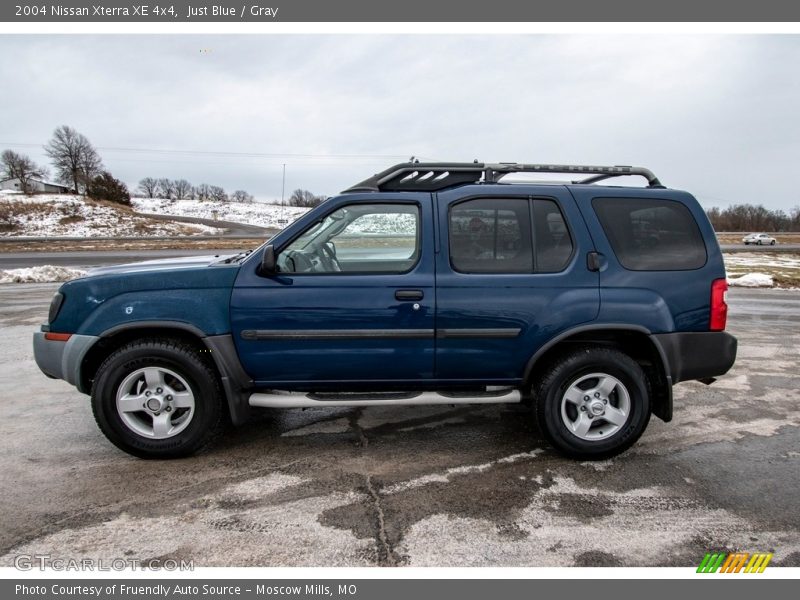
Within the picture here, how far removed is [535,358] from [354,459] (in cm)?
147


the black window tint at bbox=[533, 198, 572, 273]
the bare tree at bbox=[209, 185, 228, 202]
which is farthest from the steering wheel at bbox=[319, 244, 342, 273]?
the bare tree at bbox=[209, 185, 228, 202]

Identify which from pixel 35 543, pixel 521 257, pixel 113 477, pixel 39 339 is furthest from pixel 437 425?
pixel 39 339

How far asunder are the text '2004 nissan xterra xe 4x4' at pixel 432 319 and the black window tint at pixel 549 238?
0.6 inches

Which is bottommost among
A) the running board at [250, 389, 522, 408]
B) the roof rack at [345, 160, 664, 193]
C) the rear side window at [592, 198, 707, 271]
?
the running board at [250, 389, 522, 408]

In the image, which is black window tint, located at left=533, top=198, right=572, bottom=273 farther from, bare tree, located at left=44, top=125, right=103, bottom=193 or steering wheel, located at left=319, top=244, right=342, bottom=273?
bare tree, located at left=44, top=125, right=103, bottom=193

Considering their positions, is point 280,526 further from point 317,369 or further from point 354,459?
point 317,369

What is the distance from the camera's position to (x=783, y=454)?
11.7 feet

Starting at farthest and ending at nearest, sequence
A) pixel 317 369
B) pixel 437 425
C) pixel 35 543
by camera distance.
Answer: pixel 437 425
pixel 317 369
pixel 35 543

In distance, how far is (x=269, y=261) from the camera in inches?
129

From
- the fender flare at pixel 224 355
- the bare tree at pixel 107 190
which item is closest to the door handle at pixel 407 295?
the fender flare at pixel 224 355

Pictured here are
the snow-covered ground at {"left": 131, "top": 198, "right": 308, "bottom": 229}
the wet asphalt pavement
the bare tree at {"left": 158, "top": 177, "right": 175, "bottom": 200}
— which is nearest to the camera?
the wet asphalt pavement

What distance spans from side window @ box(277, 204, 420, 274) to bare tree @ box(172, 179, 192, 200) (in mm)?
112888

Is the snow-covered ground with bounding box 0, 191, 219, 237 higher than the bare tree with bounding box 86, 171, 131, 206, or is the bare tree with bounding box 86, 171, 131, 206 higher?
the bare tree with bounding box 86, 171, 131, 206

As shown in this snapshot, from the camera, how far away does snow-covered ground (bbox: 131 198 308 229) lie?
67.8 m
